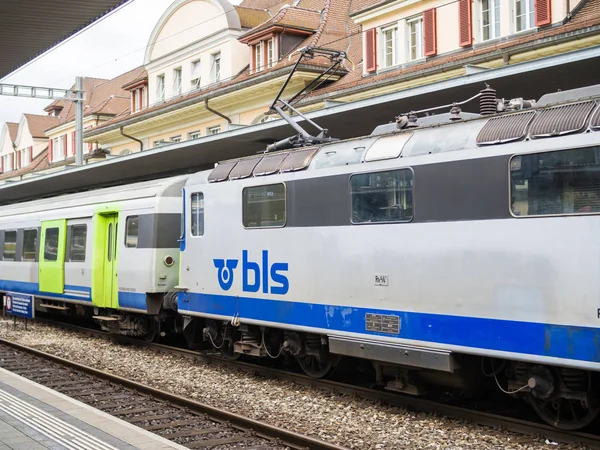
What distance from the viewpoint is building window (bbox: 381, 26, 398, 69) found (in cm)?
2205

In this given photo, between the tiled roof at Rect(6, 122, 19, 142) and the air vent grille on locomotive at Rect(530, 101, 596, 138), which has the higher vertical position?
the tiled roof at Rect(6, 122, 19, 142)

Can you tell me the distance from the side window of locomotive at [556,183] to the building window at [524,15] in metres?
11.9

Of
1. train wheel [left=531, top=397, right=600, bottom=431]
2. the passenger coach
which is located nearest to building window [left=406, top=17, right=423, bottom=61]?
the passenger coach

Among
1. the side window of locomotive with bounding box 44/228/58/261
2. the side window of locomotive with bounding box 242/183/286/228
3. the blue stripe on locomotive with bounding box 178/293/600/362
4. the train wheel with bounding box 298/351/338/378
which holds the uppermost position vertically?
the side window of locomotive with bounding box 242/183/286/228

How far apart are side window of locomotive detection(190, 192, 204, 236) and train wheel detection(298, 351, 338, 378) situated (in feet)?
9.06

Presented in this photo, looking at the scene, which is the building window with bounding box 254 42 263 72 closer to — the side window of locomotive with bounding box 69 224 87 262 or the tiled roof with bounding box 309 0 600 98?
the tiled roof with bounding box 309 0 600 98

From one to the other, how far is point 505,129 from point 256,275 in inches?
178

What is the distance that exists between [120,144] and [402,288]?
3043 centimetres

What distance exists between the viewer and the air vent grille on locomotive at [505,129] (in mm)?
7477

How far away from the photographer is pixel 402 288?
8430mm

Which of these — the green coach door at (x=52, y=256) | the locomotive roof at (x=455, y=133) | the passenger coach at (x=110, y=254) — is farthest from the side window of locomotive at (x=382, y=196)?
the green coach door at (x=52, y=256)

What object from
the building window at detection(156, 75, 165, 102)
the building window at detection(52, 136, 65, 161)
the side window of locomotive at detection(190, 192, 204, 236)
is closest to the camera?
the side window of locomotive at detection(190, 192, 204, 236)

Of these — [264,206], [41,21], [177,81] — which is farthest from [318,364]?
[177,81]

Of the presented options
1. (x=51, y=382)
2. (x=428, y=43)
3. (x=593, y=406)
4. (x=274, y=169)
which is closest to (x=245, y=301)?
(x=274, y=169)
